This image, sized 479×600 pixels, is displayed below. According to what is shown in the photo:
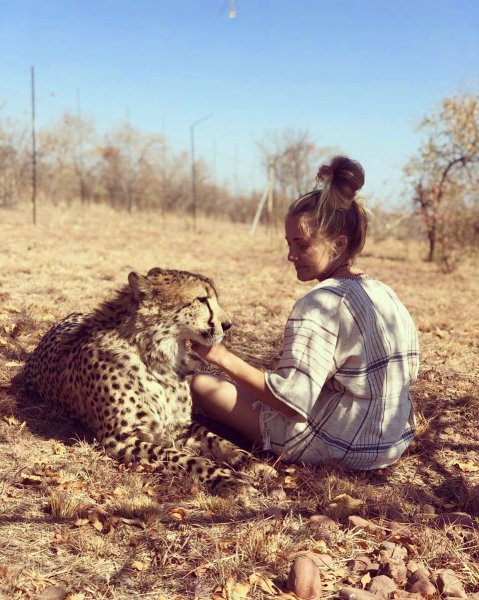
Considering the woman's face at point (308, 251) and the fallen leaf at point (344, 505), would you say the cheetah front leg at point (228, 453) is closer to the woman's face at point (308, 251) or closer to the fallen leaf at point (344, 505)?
the fallen leaf at point (344, 505)

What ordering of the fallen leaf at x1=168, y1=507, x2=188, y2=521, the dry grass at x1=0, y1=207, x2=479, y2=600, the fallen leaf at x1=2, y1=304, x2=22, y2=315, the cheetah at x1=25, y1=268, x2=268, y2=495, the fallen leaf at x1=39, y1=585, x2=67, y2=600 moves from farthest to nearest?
the fallen leaf at x1=2, y1=304, x2=22, y2=315, the cheetah at x1=25, y1=268, x2=268, y2=495, the fallen leaf at x1=168, y1=507, x2=188, y2=521, the dry grass at x1=0, y1=207, x2=479, y2=600, the fallen leaf at x1=39, y1=585, x2=67, y2=600

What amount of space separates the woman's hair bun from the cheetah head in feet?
2.40

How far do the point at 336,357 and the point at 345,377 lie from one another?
0.31 ft

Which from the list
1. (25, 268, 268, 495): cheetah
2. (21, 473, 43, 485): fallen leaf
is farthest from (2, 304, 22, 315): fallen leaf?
(21, 473, 43, 485): fallen leaf

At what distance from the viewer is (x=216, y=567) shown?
74.5 inches

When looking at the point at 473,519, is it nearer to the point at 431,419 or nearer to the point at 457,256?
the point at 431,419

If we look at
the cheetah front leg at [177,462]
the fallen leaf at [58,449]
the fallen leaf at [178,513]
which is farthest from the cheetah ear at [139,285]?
the fallen leaf at [178,513]

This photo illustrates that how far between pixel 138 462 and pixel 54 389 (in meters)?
0.83

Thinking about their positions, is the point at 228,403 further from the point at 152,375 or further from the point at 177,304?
the point at 177,304

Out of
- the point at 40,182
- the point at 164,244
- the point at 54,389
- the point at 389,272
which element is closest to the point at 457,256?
the point at 389,272

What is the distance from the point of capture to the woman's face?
8.56ft

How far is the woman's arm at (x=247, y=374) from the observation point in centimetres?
249

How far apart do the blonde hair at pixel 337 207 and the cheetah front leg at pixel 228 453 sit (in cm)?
99

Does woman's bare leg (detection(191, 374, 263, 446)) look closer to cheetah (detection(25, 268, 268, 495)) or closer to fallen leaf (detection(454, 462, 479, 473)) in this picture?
cheetah (detection(25, 268, 268, 495))
